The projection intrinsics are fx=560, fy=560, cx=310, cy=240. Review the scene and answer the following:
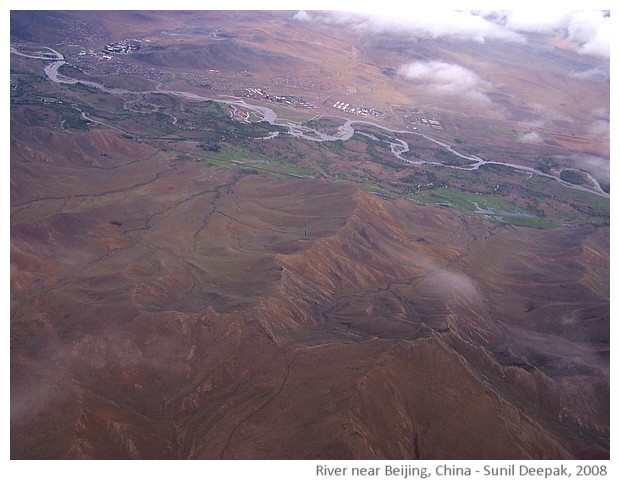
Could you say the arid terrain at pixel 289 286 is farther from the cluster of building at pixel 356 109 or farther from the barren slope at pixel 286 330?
the cluster of building at pixel 356 109

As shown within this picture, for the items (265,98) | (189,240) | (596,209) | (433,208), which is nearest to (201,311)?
(189,240)

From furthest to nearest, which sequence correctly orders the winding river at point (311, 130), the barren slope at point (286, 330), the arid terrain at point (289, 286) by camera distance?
the winding river at point (311, 130) < the arid terrain at point (289, 286) < the barren slope at point (286, 330)

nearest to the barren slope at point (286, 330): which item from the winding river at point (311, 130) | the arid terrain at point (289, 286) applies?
the arid terrain at point (289, 286)

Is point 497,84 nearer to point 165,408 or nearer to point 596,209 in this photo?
point 596,209

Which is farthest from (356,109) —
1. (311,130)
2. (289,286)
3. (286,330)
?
(286,330)

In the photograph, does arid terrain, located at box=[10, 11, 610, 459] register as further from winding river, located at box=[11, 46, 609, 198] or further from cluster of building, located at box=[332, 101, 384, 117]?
cluster of building, located at box=[332, 101, 384, 117]

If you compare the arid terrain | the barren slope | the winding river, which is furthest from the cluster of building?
the barren slope

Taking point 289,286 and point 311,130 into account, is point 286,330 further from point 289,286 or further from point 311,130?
point 311,130
